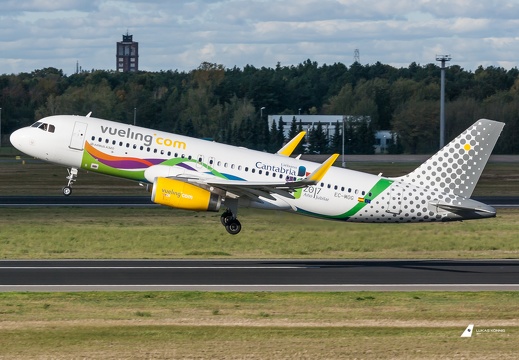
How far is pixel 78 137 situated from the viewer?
44625mm

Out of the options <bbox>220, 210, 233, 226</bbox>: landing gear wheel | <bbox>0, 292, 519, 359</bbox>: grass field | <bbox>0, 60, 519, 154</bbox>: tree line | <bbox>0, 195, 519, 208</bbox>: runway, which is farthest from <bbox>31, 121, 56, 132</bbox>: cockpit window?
<bbox>0, 60, 519, 154</bbox>: tree line

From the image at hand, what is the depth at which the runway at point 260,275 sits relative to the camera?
119 ft

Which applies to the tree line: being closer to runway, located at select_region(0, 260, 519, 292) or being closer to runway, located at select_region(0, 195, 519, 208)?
runway, located at select_region(0, 195, 519, 208)

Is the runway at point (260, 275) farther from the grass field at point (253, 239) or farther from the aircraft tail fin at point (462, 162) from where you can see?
the aircraft tail fin at point (462, 162)

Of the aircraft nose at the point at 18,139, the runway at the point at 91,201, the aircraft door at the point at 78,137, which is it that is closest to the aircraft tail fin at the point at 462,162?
the aircraft door at the point at 78,137

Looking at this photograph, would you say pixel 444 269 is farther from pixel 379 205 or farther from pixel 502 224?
pixel 502 224

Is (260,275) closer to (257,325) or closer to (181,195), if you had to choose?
(181,195)

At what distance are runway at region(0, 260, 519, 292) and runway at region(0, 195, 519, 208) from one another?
2804cm

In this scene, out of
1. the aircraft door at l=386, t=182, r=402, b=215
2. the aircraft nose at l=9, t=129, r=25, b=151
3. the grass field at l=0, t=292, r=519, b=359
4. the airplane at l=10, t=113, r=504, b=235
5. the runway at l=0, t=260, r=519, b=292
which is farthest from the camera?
the aircraft nose at l=9, t=129, r=25, b=151

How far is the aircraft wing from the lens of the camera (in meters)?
40.8

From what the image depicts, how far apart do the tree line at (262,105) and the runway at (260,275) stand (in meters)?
94.1

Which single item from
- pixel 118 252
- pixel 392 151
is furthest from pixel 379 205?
pixel 392 151

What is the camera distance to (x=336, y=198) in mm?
45094

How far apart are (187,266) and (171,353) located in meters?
17.3
